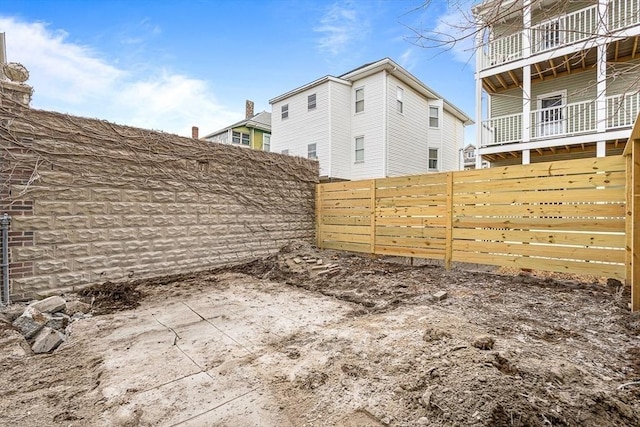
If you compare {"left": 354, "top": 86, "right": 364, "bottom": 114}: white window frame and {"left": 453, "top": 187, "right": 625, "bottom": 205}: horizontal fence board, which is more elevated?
{"left": 354, "top": 86, "right": 364, "bottom": 114}: white window frame

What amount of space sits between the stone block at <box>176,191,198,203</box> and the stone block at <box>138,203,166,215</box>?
310 millimetres

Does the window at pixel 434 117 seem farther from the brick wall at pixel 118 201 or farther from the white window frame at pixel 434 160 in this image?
the brick wall at pixel 118 201

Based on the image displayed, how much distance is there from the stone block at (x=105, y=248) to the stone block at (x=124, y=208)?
49 centimetres

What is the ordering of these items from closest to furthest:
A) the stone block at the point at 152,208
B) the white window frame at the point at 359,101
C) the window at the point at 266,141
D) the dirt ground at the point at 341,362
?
the dirt ground at the point at 341,362
the stone block at the point at 152,208
the white window frame at the point at 359,101
the window at the point at 266,141

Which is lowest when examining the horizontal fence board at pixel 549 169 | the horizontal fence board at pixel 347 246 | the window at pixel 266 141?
the horizontal fence board at pixel 347 246

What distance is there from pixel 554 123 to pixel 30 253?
452 inches

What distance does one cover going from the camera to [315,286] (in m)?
5.05

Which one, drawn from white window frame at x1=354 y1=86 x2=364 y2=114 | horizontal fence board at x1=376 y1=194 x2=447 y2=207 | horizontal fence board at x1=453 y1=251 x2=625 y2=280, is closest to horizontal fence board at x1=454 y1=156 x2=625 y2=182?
horizontal fence board at x1=376 y1=194 x2=447 y2=207

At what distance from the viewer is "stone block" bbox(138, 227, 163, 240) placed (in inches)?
199

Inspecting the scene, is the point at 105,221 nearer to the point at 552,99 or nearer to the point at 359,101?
the point at 552,99

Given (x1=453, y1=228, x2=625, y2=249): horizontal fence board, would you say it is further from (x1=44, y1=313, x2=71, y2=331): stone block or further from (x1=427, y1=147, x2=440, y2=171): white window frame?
(x1=427, y1=147, x2=440, y2=171): white window frame

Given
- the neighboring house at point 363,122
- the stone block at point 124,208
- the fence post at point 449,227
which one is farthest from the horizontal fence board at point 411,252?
the neighboring house at point 363,122

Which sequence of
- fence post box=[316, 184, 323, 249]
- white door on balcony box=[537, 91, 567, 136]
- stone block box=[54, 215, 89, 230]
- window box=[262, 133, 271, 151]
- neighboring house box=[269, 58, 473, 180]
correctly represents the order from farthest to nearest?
1. window box=[262, 133, 271, 151]
2. neighboring house box=[269, 58, 473, 180]
3. white door on balcony box=[537, 91, 567, 136]
4. fence post box=[316, 184, 323, 249]
5. stone block box=[54, 215, 89, 230]

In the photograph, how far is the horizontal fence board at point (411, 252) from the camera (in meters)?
5.72
